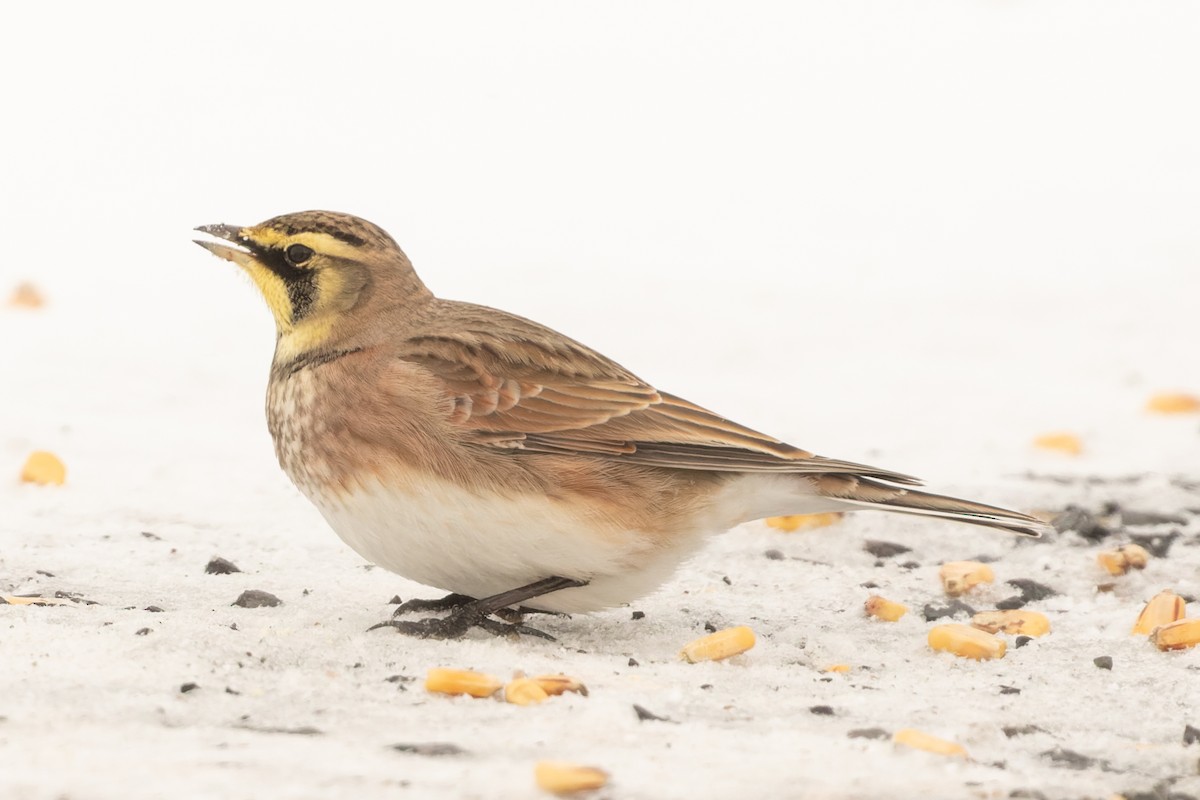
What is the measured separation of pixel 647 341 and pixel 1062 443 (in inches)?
133

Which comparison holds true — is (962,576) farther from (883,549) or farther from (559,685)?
(559,685)

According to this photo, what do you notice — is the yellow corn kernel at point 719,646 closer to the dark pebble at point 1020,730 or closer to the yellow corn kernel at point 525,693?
the yellow corn kernel at point 525,693

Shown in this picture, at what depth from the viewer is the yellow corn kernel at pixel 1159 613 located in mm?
6598

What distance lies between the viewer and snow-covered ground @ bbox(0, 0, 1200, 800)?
499cm

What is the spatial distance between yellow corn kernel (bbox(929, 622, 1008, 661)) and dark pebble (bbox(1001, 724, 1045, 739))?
908mm

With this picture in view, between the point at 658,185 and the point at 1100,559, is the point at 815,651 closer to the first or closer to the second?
the point at 1100,559

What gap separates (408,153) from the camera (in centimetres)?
1622

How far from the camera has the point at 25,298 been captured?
12289 millimetres

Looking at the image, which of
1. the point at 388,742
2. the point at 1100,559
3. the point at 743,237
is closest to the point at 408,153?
the point at 743,237

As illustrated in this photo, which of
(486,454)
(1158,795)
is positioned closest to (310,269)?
(486,454)

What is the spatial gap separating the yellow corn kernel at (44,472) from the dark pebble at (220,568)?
4.87 feet

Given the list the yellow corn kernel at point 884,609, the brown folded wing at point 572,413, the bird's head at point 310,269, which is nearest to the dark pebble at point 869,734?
the brown folded wing at point 572,413

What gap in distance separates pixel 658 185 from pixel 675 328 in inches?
136

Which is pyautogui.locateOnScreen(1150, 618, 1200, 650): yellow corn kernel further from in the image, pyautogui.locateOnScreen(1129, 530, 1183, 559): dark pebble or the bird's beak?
the bird's beak
